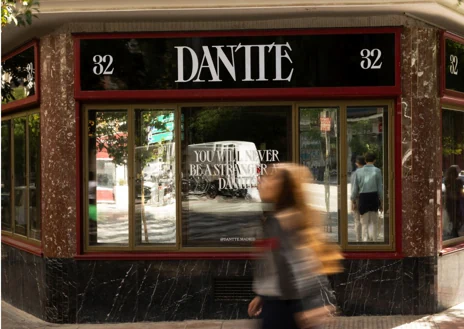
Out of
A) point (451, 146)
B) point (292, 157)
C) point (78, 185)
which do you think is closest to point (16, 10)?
point (78, 185)

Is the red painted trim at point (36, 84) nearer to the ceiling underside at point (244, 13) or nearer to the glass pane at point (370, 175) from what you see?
the ceiling underside at point (244, 13)

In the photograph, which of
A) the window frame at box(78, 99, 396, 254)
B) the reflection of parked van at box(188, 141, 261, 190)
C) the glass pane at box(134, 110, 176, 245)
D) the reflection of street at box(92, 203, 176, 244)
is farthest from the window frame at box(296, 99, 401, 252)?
the reflection of street at box(92, 203, 176, 244)

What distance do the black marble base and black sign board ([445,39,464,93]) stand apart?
220 centimetres

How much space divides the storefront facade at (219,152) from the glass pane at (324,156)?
0.7 inches

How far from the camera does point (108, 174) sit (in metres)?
8.87

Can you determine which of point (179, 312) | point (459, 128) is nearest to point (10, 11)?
point (179, 312)

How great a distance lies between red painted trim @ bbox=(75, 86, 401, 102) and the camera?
8539 mm

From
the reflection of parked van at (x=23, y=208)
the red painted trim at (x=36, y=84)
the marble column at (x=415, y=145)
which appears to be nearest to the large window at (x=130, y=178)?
the red painted trim at (x=36, y=84)

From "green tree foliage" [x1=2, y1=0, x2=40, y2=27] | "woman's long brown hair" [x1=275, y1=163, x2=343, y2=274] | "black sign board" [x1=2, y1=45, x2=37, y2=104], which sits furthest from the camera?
"black sign board" [x1=2, y1=45, x2=37, y2=104]

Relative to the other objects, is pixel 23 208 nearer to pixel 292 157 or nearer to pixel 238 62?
pixel 238 62

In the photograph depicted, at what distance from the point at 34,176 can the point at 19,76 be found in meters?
1.32

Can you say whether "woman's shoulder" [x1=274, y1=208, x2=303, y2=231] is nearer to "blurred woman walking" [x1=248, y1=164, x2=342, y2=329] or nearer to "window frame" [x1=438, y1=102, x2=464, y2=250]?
"blurred woman walking" [x1=248, y1=164, x2=342, y2=329]

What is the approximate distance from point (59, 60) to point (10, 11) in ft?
5.76

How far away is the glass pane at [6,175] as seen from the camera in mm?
11109
